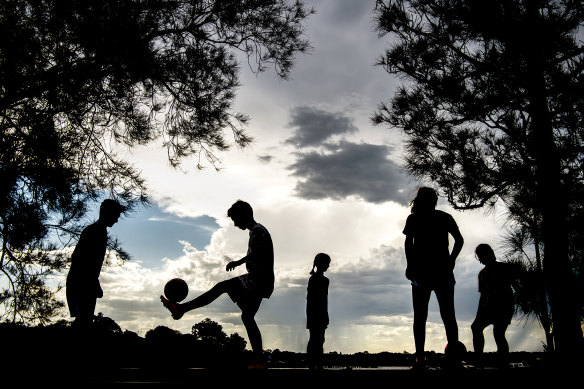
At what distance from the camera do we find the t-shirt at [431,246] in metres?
3.27

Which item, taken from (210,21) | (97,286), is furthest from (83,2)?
(97,286)

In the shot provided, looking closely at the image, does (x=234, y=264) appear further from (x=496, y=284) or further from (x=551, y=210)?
(x=551, y=210)

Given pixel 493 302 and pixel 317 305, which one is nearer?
pixel 493 302

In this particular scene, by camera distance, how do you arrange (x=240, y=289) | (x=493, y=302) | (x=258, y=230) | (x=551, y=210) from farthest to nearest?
(x=551, y=210) < (x=493, y=302) < (x=258, y=230) < (x=240, y=289)

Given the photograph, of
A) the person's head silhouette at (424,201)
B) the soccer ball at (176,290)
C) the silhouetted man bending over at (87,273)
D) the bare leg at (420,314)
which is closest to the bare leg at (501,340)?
the bare leg at (420,314)

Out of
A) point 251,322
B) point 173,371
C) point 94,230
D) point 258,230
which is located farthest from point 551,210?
point 94,230

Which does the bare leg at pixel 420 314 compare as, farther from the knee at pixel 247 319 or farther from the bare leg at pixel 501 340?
the bare leg at pixel 501 340

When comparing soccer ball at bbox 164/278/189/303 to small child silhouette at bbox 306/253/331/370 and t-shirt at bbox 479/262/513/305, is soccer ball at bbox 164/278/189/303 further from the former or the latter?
t-shirt at bbox 479/262/513/305

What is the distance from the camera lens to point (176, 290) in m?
3.88

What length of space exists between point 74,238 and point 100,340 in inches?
101

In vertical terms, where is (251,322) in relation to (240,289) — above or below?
below

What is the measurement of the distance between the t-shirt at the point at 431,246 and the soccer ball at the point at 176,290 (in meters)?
1.98

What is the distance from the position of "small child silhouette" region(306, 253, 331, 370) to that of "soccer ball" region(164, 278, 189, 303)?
1.55 meters

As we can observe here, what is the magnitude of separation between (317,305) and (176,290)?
5.64ft
